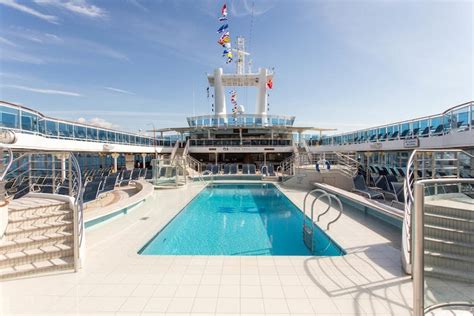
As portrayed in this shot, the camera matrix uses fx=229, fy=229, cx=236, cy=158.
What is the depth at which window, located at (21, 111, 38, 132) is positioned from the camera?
709cm

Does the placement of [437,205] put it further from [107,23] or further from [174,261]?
[107,23]

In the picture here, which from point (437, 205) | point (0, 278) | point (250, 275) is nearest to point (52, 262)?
point (0, 278)

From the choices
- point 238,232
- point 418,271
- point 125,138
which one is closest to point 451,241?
point 418,271

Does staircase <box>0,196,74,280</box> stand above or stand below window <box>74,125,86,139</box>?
below

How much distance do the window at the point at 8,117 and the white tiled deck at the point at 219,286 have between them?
5430 mm

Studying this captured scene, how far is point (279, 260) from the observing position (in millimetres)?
3424

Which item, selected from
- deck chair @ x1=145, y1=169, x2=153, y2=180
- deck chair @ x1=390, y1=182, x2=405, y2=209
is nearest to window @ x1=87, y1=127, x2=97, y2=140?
deck chair @ x1=145, y1=169, x2=153, y2=180

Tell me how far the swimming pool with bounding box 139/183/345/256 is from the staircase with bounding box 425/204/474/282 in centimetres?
126

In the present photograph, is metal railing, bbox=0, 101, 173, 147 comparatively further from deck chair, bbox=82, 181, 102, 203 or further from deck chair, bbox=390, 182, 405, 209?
deck chair, bbox=390, 182, 405, 209

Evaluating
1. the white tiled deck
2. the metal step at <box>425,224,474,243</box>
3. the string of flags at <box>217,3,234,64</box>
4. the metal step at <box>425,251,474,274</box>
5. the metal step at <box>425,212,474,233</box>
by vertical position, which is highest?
the string of flags at <box>217,3,234,64</box>

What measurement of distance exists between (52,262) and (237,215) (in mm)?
4713

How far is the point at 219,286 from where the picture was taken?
2.73 m

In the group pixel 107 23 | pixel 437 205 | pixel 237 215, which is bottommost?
pixel 237 215

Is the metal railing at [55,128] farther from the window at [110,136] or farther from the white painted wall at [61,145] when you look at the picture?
the white painted wall at [61,145]
